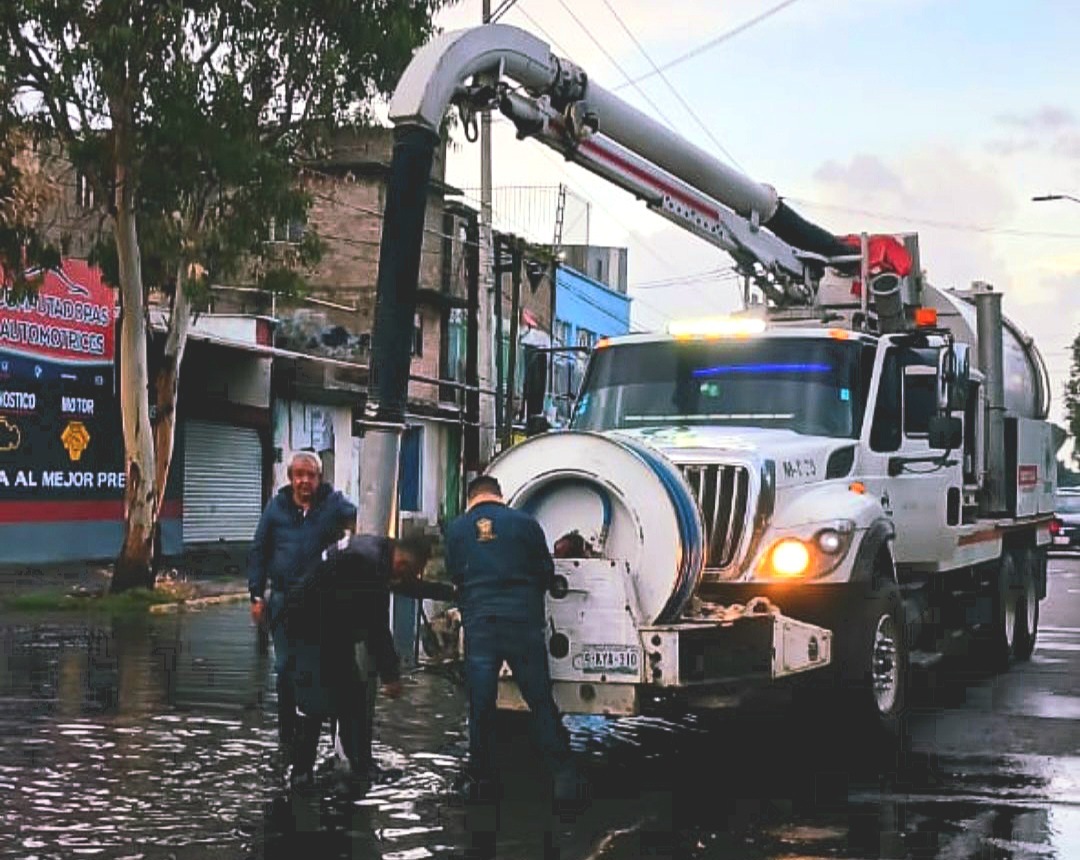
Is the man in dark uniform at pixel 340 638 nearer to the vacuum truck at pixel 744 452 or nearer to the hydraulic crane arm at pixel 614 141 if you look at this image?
the vacuum truck at pixel 744 452

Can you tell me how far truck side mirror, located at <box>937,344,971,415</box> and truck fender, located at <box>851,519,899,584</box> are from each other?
4.70 feet

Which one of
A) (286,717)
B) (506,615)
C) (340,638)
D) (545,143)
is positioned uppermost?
(545,143)

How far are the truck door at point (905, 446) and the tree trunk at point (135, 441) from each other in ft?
36.9

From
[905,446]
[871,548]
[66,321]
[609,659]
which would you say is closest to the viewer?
[609,659]

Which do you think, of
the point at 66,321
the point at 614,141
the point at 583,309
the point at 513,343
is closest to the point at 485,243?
the point at 513,343

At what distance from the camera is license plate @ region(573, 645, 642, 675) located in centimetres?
938

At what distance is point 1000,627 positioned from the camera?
1655 centimetres

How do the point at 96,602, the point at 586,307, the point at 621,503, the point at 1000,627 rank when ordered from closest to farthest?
1. the point at 621,503
2. the point at 1000,627
3. the point at 96,602
4. the point at 586,307

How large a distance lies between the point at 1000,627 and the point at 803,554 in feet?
21.4

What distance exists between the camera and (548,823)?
8805 millimetres

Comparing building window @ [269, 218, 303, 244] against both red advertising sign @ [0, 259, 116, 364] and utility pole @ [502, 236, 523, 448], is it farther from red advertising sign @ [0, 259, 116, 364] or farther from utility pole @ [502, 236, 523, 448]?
utility pole @ [502, 236, 523, 448]

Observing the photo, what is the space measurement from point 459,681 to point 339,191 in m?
30.8

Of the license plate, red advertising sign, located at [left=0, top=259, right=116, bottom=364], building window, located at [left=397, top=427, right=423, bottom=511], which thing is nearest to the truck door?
the license plate

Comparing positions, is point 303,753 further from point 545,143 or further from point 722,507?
point 545,143
